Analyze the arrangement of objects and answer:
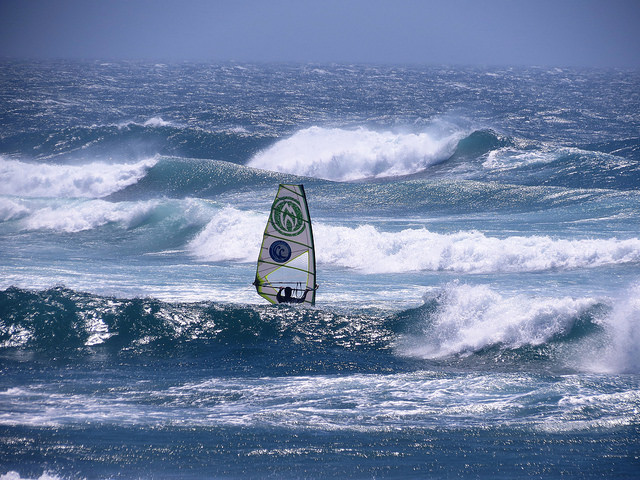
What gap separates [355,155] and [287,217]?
23.4 meters

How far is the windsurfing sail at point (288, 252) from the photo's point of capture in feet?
43.1

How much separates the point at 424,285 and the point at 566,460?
27.7 feet

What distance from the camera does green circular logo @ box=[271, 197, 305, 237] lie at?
13141 mm

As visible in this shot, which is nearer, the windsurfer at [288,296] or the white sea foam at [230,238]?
the windsurfer at [288,296]

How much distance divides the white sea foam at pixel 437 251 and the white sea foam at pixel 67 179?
11879 mm

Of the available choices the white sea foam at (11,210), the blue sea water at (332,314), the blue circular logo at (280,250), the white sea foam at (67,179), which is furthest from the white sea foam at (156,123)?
the blue circular logo at (280,250)

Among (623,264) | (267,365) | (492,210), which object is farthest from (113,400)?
(492,210)

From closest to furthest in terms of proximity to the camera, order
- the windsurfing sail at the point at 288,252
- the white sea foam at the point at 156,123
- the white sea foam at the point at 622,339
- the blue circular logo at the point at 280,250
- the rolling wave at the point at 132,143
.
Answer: the white sea foam at the point at 622,339 < the windsurfing sail at the point at 288,252 < the blue circular logo at the point at 280,250 < the rolling wave at the point at 132,143 < the white sea foam at the point at 156,123

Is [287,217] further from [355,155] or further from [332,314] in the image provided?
[355,155]

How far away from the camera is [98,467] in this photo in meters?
8.38

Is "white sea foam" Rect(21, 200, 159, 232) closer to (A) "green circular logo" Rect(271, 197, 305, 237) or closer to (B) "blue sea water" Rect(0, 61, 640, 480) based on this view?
(B) "blue sea water" Rect(0, 61, 640, 480)

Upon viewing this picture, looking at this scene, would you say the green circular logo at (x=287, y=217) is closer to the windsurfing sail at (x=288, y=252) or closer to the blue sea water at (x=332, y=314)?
the windsurfing sail at (x=288, y=252)

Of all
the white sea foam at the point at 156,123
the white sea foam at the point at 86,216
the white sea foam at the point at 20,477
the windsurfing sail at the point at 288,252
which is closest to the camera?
the white sea foam at the point at 20,477

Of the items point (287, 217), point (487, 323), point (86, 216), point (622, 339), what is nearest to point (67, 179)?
point (86, 216)
